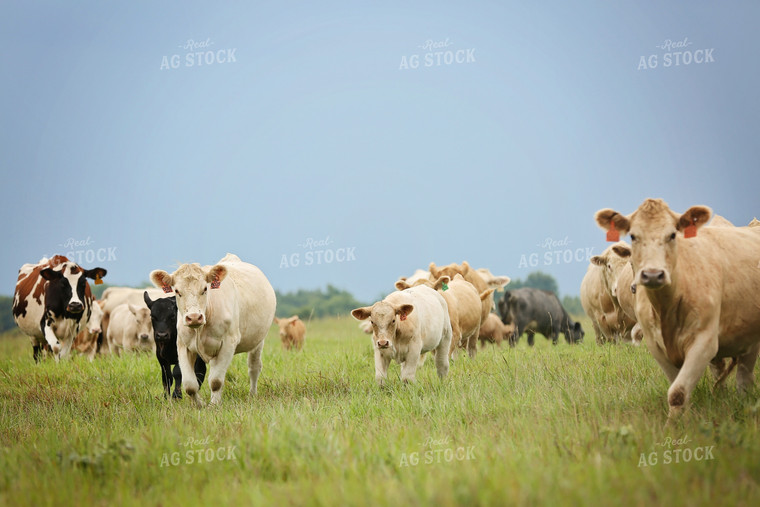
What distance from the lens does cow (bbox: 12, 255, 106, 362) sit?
499 inches

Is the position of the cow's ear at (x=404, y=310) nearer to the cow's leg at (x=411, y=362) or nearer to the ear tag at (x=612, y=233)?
the cow's leg at (x=411, y=362)

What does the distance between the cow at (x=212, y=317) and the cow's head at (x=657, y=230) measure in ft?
15.2

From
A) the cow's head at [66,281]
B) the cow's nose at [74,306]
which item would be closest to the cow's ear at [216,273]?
the cow's nose at [74,306]

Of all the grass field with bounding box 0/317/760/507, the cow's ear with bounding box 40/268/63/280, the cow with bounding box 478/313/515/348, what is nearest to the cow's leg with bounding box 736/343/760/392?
the grass field with bounding box 0/317/760/507

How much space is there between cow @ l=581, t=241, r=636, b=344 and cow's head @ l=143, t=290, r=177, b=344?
21.7 ft

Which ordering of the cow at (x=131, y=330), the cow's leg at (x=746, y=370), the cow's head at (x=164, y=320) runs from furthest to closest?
the cow at (x=131, y=330)
the cow's head at (x=164, y=320)
the cow's leg at (x=746, y=370)

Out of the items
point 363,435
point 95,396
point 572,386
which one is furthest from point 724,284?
point 95,396

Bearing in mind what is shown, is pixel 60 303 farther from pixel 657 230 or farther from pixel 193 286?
pixel 657 230

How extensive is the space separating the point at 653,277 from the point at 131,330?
1306 cm

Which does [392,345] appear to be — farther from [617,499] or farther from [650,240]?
[617,499]

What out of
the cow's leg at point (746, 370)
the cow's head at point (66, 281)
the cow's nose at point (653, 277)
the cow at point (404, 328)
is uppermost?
the cow's head at point (66, 281)

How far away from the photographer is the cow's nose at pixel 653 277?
548 centimetres

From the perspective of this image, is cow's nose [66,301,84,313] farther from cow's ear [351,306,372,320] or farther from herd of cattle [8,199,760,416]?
cow's ear [351,306,372,320]

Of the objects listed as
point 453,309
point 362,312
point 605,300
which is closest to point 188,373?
point 362,312
